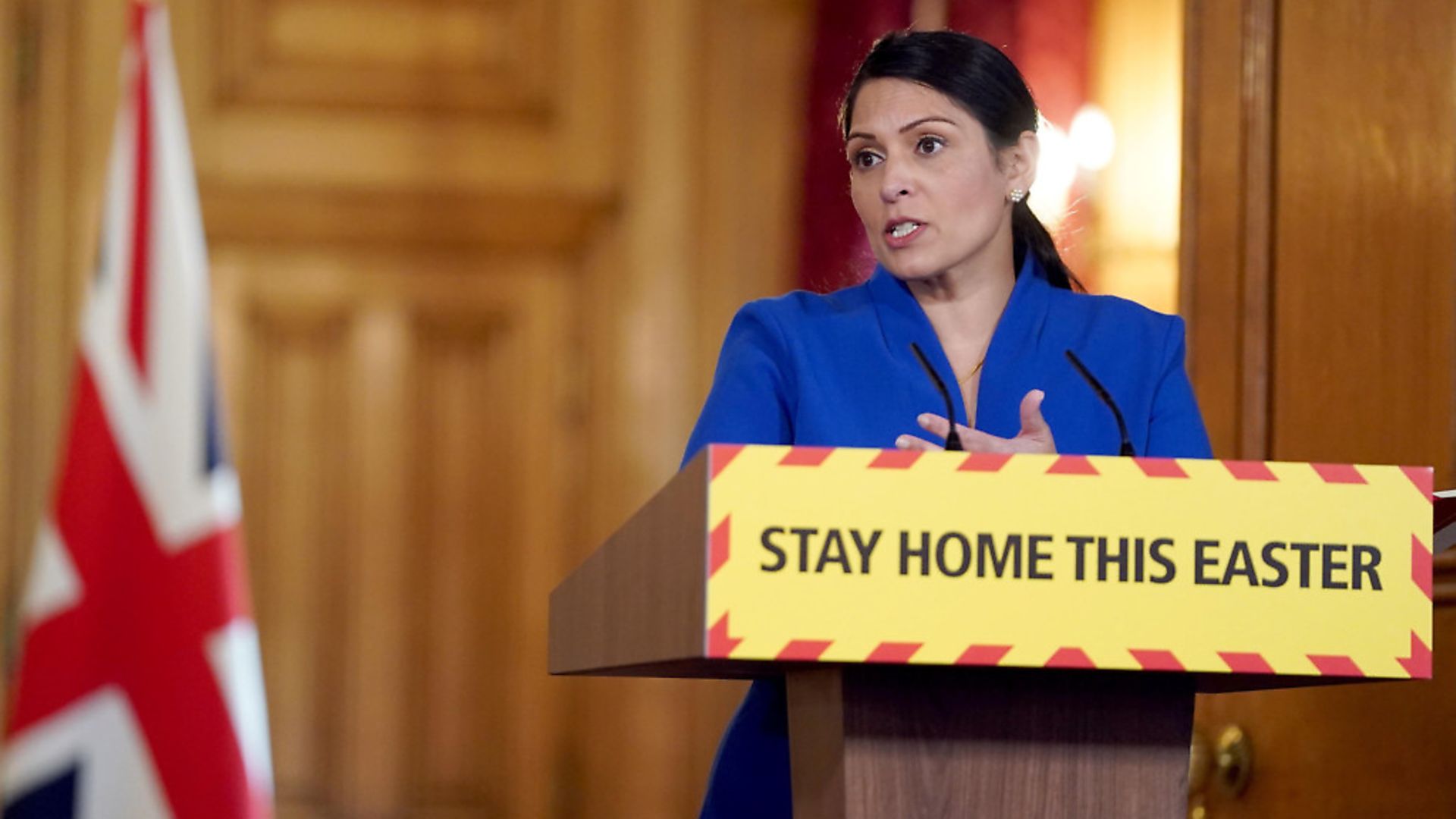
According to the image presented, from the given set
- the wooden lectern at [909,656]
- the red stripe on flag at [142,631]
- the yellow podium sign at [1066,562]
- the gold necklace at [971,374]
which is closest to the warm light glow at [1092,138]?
the gold necklace at [971,374]

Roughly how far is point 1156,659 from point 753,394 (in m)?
0.55

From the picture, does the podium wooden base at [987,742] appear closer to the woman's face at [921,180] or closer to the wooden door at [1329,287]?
the woman's face at [921,180]

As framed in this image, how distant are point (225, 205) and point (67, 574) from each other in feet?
6.36

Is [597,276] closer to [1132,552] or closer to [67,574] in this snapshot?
[67,574]

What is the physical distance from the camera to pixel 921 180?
5.09ft

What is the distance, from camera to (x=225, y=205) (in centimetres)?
343

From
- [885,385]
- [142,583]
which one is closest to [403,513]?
[142,583]

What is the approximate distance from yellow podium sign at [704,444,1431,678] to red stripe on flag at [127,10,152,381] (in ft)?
3.13

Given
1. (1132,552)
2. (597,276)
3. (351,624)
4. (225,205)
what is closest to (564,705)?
(351,624)

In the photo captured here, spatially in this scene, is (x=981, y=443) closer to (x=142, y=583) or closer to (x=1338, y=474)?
(x=1338, y=474)

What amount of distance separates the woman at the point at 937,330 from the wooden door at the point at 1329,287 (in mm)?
584

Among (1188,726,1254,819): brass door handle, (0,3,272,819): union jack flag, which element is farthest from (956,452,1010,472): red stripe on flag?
(1188,726,1254,819): brass door handle

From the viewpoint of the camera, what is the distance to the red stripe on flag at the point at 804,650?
0.90 m

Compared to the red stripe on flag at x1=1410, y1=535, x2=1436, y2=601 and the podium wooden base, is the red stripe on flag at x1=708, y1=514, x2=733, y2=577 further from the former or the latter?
the red stripe on flag at x1=1410, y1=535, x2=1436, y2=601
